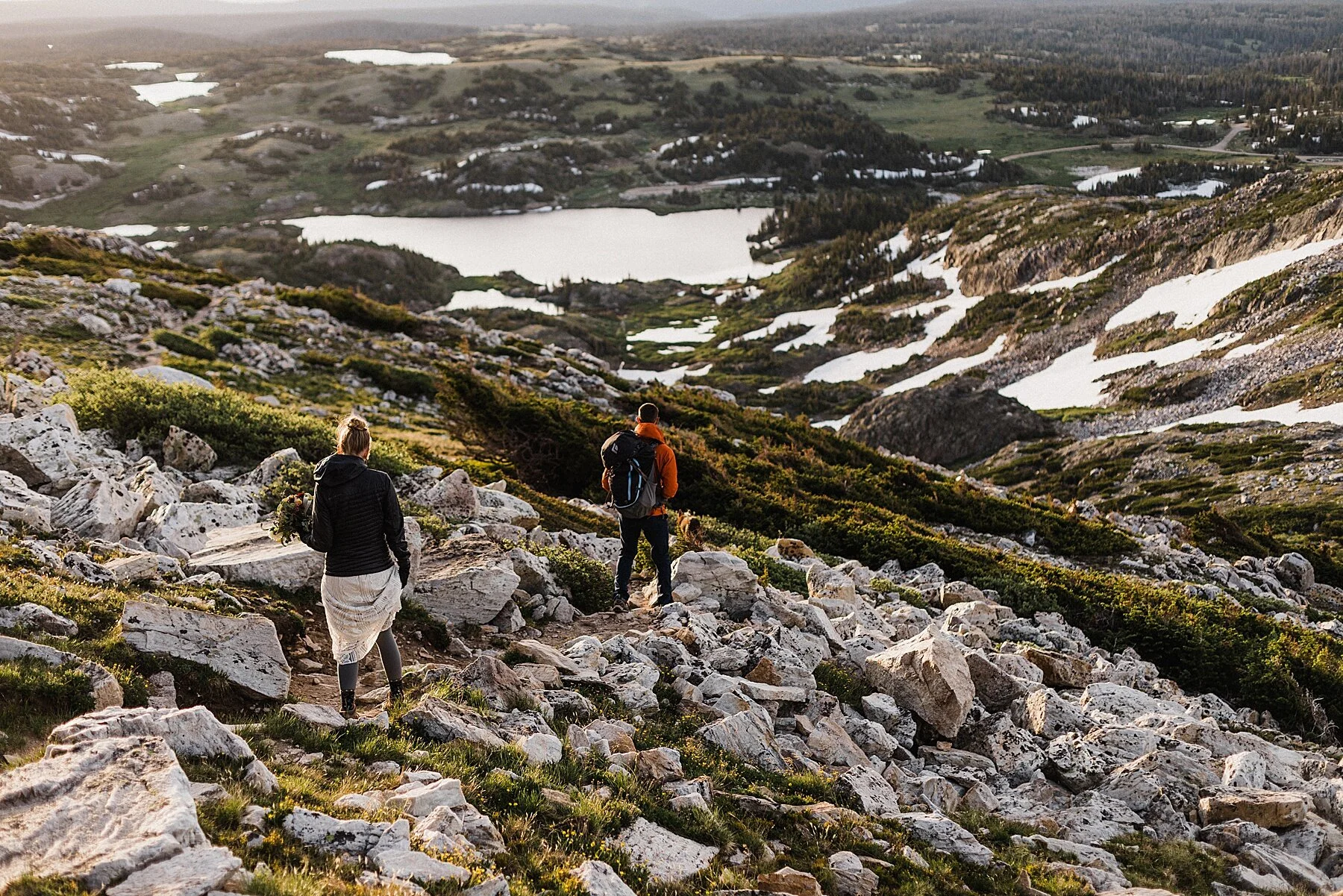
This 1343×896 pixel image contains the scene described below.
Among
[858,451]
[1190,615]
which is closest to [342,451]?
[1190,615]

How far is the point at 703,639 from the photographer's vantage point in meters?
11.0

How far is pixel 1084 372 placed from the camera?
6231cm

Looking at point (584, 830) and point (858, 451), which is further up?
point (584, 830)

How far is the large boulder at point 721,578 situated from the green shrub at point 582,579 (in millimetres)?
1004

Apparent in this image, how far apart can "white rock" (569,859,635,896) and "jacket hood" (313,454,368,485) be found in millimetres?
4072

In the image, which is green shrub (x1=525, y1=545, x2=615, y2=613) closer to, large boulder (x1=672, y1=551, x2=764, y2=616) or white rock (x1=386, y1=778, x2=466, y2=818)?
large boulder (x1=672, y1=551, x2=764, y2=616)

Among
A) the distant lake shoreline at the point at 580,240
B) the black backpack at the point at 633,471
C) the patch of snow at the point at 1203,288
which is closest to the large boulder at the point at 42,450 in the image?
the black backpack at the point at 633,471

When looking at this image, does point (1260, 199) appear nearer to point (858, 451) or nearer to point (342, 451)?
point (858, 451)

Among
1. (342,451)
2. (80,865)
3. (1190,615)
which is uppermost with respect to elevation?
(342,451)

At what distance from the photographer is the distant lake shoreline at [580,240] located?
466 ft

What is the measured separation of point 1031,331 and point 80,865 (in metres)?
77.8

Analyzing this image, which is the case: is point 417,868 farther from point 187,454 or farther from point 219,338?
point 219,338

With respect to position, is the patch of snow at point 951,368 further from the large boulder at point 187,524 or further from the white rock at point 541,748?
the white rock at point 541,748

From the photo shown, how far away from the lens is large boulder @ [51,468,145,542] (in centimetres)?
1046
